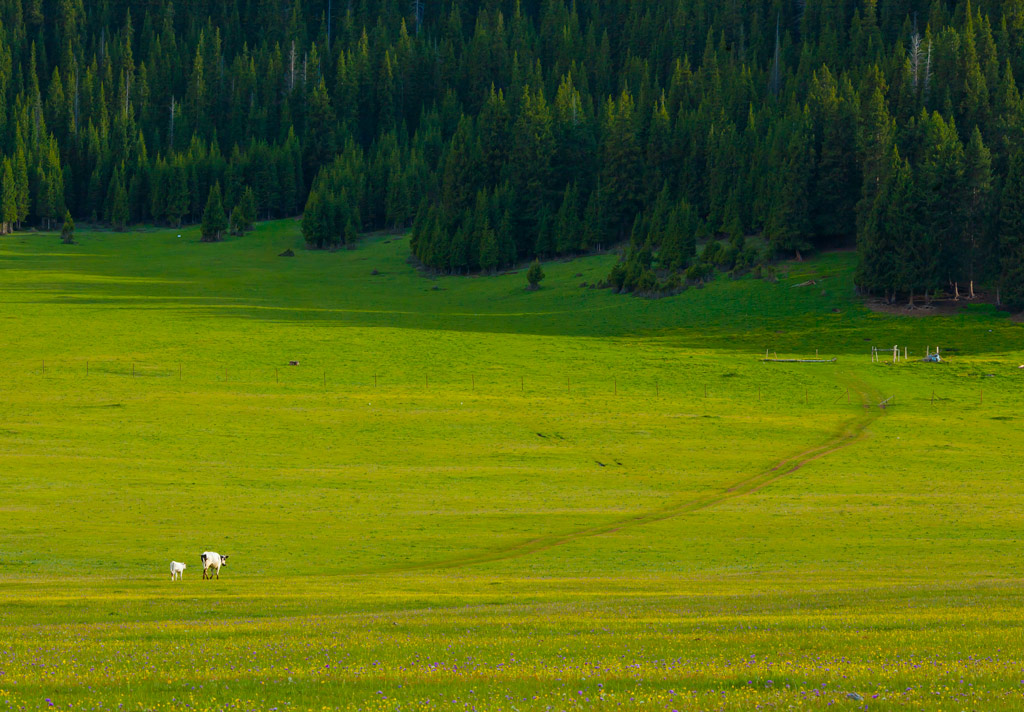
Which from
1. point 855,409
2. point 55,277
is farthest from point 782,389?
point 55,277

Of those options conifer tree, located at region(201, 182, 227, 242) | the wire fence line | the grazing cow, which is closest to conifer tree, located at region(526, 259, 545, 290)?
the wire fence line

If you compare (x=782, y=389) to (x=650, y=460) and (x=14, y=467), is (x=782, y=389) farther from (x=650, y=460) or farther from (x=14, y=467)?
(x=14, y=467)

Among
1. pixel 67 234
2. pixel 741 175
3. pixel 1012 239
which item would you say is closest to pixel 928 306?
pixel 1012 239

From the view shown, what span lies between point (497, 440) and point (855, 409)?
2754 centimetres

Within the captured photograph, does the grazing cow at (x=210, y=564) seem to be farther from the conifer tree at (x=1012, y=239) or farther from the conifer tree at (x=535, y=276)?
the conifer tree at (x=535, y=276)

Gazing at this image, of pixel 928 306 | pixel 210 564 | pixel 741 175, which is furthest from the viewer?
pixel 741 175

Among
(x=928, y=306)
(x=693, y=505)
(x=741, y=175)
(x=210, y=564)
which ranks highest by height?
(x=741, y=175)

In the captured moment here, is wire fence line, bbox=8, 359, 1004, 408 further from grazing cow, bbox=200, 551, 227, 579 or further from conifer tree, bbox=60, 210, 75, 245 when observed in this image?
conifer tree, bbox=60, 210, 75, 245

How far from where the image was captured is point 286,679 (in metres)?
15.5

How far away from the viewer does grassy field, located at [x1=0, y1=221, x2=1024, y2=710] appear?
16219 mm

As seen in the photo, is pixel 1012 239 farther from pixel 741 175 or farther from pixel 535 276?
pixel 535 276

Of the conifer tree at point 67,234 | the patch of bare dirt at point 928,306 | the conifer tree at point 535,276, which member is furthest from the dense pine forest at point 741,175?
the conifer tree at point 67,234

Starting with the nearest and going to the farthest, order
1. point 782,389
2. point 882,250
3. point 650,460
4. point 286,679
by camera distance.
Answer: point 286,679
point 650,460
point 782,389
point 882,250

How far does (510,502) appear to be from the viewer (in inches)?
2004
